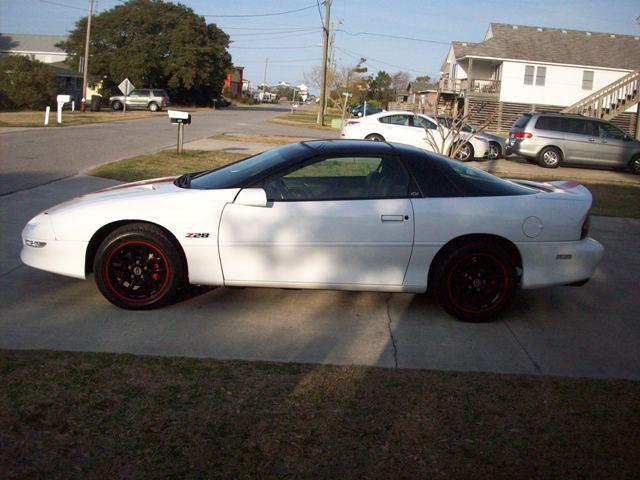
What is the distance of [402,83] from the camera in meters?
105

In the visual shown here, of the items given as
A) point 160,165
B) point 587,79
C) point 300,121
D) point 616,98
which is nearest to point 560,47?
point 587,79

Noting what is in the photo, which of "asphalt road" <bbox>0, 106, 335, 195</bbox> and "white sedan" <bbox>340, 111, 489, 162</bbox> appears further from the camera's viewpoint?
"white sedan" <bbox>340, 111, 489, 162</bbox>

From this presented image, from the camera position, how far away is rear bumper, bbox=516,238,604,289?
18.1 ft

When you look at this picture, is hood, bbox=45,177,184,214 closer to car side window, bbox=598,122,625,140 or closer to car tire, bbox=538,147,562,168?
car tire, bbox=538,147,562,168

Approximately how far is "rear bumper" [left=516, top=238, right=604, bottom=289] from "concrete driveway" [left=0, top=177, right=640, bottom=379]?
0.39 meters

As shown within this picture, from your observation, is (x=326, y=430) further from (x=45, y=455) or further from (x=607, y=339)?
(x=607, y=339)

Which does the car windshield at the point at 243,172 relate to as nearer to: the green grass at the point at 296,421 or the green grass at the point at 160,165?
the green grass at the point at 296,421

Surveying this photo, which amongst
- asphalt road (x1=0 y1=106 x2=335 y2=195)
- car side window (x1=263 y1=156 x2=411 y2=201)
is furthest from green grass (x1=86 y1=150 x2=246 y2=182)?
car side window (x1=263 y1=156 x2=411 y2=201)

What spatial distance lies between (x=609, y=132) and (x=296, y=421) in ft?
67.5

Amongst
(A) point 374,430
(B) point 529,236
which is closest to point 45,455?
(A) point 374,430

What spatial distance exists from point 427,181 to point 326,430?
260 cm

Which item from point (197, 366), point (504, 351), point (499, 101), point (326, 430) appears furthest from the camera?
point (499, 101)

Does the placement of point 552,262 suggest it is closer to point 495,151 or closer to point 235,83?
point 495,151

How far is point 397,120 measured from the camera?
20.9 m
